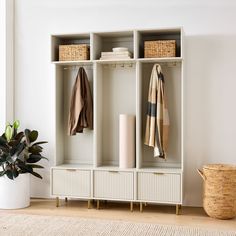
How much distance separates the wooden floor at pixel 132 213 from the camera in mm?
3953

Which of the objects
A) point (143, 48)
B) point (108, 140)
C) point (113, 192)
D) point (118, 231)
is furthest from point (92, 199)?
point (143, 48)

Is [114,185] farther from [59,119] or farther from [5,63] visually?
[5,63]

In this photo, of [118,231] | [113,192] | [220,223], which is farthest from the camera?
[113,192]

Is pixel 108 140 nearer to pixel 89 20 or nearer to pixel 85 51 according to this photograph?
pixel 85 51

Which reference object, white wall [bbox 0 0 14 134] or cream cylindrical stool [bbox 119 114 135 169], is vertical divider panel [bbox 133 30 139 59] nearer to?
cream cylindrical stool [bbox 119 114 135 169]

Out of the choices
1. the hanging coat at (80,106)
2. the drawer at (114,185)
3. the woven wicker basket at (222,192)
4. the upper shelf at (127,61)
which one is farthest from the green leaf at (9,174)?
the woven wicker basket at (222,192)

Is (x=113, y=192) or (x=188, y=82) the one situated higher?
(x=188, y=82)

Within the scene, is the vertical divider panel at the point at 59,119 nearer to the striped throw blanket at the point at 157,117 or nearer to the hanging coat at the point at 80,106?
the hanging coat at the point at 80,106

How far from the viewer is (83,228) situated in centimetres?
371

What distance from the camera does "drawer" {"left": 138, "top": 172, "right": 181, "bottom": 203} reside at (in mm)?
4168

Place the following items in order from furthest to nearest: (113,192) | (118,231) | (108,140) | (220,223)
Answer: (108,140) → (113,192) → (220,223) → (118,231)

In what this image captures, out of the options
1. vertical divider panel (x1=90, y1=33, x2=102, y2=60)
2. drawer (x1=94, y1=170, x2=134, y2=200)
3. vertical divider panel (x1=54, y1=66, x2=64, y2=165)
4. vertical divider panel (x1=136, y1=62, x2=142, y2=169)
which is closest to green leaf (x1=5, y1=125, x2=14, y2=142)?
vertical divider panel (x1=54, y1=66, x2=64, y2=165)

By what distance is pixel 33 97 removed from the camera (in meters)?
4.99

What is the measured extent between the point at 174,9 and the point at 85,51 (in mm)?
1160
